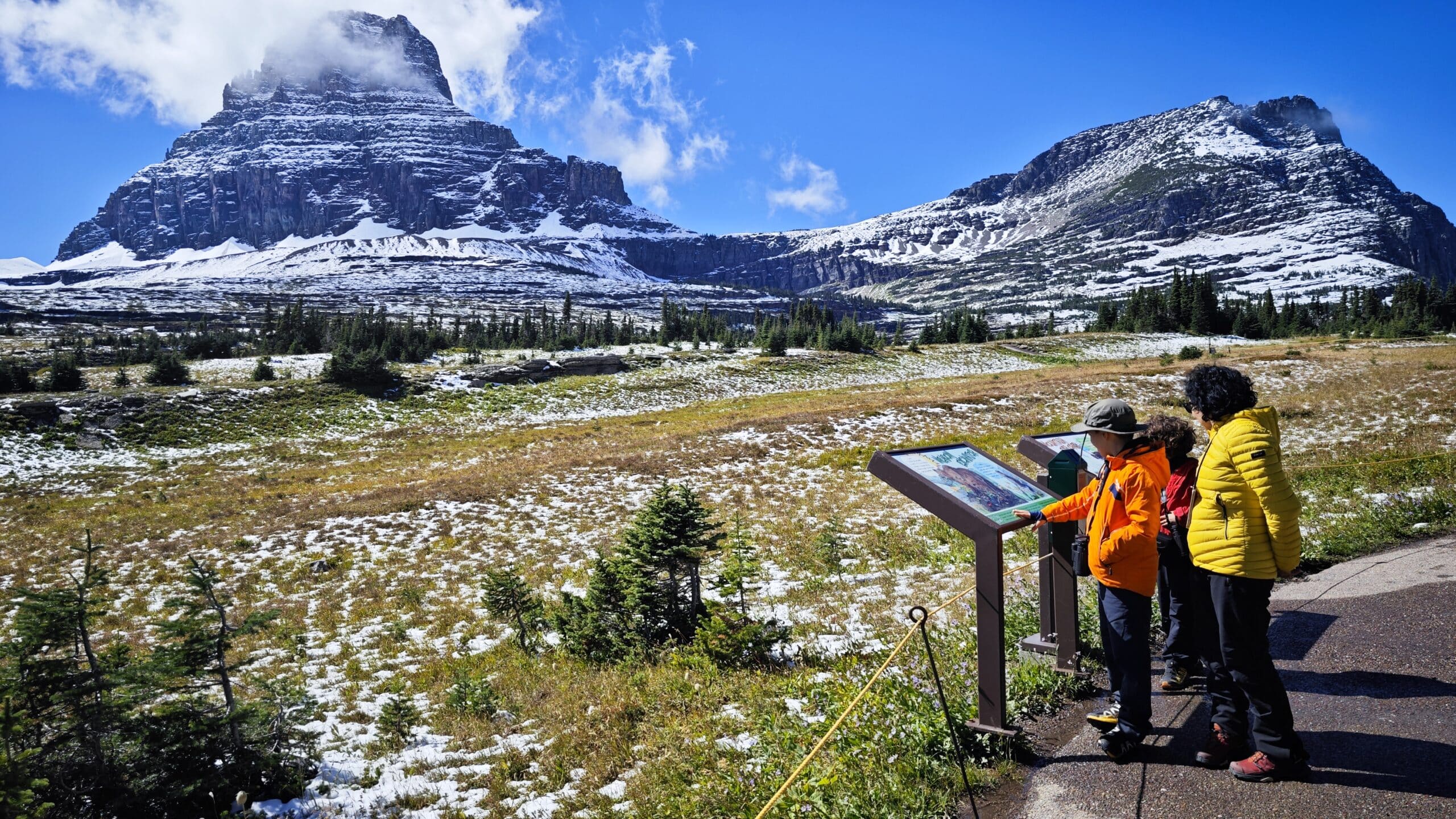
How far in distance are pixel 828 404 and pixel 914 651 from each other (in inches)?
1198

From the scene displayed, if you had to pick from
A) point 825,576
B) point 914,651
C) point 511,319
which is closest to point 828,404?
point 825,576

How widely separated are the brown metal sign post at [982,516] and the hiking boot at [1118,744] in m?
0.59

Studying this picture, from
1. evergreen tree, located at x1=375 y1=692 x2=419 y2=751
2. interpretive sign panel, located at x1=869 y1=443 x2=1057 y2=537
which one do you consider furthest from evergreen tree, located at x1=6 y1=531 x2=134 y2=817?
interpretive sign panel, located at x1=869 y1=443 x2=1057 y2=537

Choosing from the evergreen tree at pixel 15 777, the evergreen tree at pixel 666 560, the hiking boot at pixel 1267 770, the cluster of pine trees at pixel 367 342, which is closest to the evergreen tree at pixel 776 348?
the cluster of pine trees at pixel 367 342

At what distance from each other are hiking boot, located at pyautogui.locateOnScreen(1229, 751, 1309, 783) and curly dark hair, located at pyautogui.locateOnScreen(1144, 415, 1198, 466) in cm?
221

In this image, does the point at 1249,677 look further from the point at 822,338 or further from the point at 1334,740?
the point at 822,338

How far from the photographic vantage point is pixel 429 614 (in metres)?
11.5

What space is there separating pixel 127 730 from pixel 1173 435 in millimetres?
9001

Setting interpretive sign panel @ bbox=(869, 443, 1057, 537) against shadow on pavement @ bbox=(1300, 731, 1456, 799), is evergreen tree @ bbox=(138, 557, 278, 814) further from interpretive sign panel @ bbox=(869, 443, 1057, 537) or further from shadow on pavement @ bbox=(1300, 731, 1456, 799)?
shadow on pavement @ bbox=(1300, 731, 1456, 799)

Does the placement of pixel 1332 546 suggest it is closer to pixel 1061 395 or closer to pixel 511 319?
pixel 1061 395

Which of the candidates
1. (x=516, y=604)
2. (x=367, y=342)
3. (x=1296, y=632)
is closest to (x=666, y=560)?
(x=516, y=604)

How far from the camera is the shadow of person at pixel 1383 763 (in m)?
3.76

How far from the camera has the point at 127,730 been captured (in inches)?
198

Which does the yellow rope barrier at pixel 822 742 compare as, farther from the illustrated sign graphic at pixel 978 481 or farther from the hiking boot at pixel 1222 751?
the hiking boot at pixel 1222 751
